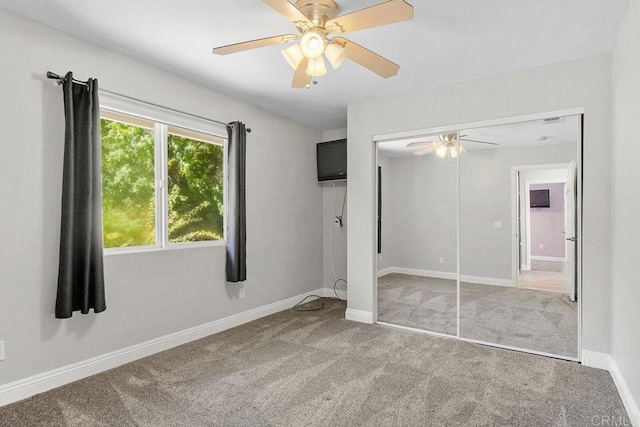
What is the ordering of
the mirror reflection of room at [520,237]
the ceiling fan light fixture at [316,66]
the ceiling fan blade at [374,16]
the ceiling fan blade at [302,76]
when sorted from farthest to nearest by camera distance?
the mirror reflection of room at [520,237] < the ceiling fan blade at [302,76] < the ceiling fan light fixture at [316,66] < the ceiling fan blade at [374,16]

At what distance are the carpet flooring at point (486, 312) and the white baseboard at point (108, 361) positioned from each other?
163 cm

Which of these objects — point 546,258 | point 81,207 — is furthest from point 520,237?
point 81,207

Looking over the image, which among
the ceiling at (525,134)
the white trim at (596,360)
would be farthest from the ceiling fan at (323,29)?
the white trim at (596,360)

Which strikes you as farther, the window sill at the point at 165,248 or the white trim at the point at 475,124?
the white trim at the point at 475,124

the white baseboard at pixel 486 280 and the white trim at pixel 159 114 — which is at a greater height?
the white trim at pixel 159 114

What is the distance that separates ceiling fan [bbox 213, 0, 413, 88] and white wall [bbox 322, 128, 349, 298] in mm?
2686

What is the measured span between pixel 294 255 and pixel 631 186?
3.43m

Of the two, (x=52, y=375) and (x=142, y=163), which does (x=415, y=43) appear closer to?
(x=142, y=163)

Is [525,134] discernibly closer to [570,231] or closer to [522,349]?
[570,231]

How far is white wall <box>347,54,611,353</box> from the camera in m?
2.65

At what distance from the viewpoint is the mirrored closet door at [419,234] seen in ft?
11.5

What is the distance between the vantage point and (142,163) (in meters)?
2.95

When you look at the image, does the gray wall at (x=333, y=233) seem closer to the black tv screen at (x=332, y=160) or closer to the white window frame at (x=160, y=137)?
the black tv screen at (x=332, y=160)

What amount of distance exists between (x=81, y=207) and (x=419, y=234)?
3.00m
